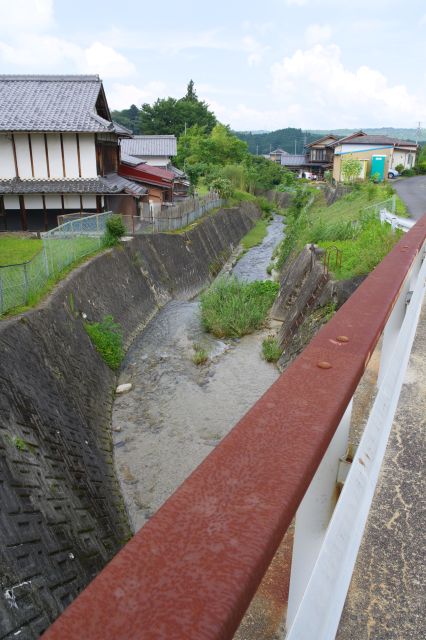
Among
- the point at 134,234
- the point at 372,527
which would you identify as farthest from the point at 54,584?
the point at 134,234

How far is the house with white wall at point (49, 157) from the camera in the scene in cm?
2242

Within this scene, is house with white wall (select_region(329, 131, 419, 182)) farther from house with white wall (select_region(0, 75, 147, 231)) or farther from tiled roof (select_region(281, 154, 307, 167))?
house with white wall (select_region(0, 75, 147, 231))

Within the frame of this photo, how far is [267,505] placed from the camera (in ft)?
3.52

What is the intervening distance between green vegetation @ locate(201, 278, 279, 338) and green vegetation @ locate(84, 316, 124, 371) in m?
3.79

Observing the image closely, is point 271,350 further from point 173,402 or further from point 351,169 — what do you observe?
point 351,169

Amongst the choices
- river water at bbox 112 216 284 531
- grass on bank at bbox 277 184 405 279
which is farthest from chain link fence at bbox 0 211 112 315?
grass on bank at bbox 277 184 405 279

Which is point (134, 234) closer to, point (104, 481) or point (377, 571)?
point (104, 481)

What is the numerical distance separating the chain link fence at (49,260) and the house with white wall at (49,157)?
121 inches

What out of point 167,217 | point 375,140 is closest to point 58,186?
point 167,217

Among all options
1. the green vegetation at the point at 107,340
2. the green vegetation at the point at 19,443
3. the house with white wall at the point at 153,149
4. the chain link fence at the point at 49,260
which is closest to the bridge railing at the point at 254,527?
the green vegetation at the point at 19,443

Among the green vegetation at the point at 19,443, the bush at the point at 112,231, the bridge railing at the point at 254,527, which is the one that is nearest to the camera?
the bridge railing at the point at 254,527

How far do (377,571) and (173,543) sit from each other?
969 mm

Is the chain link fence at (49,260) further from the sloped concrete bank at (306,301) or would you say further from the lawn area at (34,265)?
the sloped concrete bank at (306,301)

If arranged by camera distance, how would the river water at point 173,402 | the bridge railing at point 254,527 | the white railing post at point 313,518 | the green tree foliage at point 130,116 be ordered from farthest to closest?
the green tree foliage at point 130,116
the river water at point 173,402
the white railing post at point 313,518
the bridge railing at point 254,527
